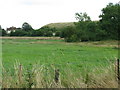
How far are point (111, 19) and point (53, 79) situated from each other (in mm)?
47466

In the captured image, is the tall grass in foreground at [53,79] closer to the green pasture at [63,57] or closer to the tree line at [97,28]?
the green pasture at [63,57]

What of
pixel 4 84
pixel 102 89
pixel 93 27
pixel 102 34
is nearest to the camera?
pixel 4 84

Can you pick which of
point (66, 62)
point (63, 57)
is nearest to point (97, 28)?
point (63, 57)

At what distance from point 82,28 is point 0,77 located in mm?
59207

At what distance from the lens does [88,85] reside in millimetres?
5891

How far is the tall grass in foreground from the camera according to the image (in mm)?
5543

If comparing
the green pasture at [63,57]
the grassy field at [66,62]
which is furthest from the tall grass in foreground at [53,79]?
the green pasture at [63,57]

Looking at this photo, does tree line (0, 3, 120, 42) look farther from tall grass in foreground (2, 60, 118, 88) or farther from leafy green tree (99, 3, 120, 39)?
tall grass in foreground (2, 60, 118, 88)

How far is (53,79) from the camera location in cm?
582

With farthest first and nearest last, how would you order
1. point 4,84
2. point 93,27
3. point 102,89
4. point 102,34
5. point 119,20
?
point 93,27 → point 102,34 → point 119,20 → point 102,89 → point 4,84

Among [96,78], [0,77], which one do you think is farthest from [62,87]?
[0,77]

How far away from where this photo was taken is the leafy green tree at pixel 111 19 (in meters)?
50.6

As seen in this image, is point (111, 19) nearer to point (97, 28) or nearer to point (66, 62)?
point (97, 28)

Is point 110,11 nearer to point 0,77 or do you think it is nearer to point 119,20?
point 119,20
